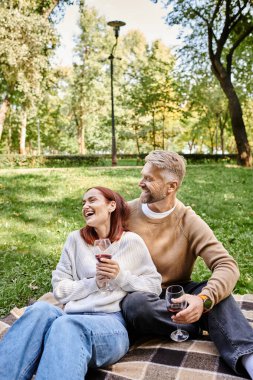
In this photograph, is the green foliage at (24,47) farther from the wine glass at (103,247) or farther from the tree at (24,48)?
the wine glass at (103,247)

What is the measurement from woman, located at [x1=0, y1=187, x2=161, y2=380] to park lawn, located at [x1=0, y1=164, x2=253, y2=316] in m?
2.21

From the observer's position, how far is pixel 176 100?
84.9ft

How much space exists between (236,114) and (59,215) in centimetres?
1210

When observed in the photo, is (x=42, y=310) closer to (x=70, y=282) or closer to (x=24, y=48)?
(x=70, y=282)

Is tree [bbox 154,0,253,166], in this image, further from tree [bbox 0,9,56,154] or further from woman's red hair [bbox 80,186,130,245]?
woman's red hair [bbox 80,186,130,245]

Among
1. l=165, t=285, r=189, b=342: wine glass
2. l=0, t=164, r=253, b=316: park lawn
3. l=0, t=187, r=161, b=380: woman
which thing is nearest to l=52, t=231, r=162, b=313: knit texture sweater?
l=0, t=187, r=161, b=380: woman

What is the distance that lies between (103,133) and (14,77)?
2942 centimetres

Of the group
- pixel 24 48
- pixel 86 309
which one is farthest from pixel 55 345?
pixel 24 48

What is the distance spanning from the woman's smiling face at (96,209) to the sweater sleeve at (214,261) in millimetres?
750

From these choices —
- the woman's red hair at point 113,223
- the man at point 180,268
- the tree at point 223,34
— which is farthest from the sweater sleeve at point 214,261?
the tree at point 223,34

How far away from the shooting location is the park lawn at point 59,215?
6188 millimetres

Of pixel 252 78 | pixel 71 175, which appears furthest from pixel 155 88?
pixel 71 175

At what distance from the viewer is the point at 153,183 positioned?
3695 millimetres

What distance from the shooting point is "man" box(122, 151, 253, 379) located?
3.12 m
